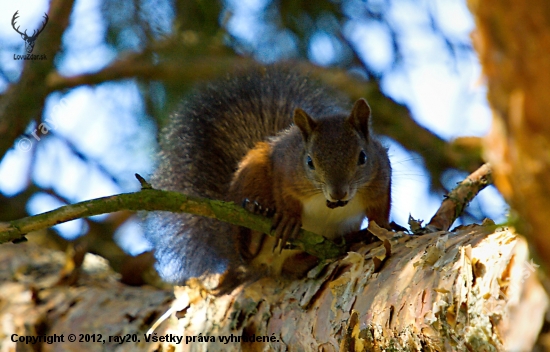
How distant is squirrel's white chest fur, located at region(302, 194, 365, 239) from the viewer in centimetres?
199

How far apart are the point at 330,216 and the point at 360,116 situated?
0.36 m

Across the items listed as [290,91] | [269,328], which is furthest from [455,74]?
[269,328]

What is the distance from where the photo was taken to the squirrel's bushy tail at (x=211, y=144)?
2.28m

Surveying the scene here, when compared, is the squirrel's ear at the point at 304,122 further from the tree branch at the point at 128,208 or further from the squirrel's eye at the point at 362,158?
the tree branch at the point at 128,208

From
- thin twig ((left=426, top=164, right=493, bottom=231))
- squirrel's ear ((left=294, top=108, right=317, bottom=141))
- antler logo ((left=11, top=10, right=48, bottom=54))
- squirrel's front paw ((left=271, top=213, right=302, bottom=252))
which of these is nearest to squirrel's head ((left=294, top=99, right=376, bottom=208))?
squirrel's ear ((left=294, top=108, right=317, bottom=141))

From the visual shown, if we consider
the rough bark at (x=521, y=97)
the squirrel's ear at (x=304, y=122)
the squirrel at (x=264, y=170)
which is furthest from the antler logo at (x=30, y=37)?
the rough bark at (x=521, y=97)

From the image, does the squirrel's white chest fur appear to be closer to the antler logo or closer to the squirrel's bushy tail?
the squirrel's bushy tail

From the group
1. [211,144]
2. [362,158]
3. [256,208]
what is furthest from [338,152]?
[211,144]

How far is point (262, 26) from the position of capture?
9.37 feet

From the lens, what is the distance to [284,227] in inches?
70.5

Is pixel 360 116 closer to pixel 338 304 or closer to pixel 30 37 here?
pixel 338 304

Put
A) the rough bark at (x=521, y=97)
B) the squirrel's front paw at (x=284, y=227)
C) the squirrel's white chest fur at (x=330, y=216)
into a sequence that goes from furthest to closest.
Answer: the squirrel's white chest fur at (x=330, y=216), the squirrel's front paw at (x=284, y=227), the rough bark at (x=521, y=97)

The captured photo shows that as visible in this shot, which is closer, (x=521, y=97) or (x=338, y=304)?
(x=521, y=97)

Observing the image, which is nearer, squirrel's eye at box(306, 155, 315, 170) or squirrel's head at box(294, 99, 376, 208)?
squirrel's head at box(294, 99, 376, 208)
